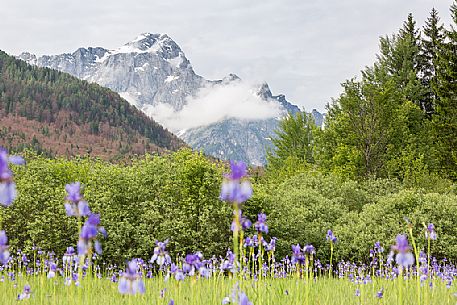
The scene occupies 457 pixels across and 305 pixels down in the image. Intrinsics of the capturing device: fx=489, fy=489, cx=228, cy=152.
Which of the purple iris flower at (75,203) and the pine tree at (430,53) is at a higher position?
the pine tree at (430,53)

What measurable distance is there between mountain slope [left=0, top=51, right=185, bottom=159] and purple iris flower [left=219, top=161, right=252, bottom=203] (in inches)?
5552

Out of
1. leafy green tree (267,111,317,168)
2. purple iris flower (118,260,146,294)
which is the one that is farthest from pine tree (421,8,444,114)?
purple iris flower (118,260,146,294)

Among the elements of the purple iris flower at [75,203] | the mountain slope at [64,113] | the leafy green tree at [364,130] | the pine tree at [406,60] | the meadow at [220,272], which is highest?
the mountain slope at [64,113]

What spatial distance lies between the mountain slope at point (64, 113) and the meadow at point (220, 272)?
13340cm

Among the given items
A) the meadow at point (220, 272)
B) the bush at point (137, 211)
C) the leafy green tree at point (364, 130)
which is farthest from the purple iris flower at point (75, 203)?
the leafy green tree at point (364, 130)

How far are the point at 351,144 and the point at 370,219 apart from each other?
14.8 meters

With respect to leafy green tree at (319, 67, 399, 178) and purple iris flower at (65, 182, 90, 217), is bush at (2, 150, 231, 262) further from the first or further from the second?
leafy green tree at (319, 67, 399, 178)

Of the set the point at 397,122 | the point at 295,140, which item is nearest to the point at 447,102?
the point at 397,122

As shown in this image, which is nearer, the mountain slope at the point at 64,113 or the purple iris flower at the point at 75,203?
the purple iris flower at the point at 75,203

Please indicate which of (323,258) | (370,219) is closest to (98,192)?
(323,258)

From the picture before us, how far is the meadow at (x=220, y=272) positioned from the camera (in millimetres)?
1993

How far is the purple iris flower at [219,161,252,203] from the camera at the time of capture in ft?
5.43

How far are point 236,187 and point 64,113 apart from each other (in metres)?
158

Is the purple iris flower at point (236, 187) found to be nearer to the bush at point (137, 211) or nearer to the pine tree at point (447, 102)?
the bush at point (137, 211)
